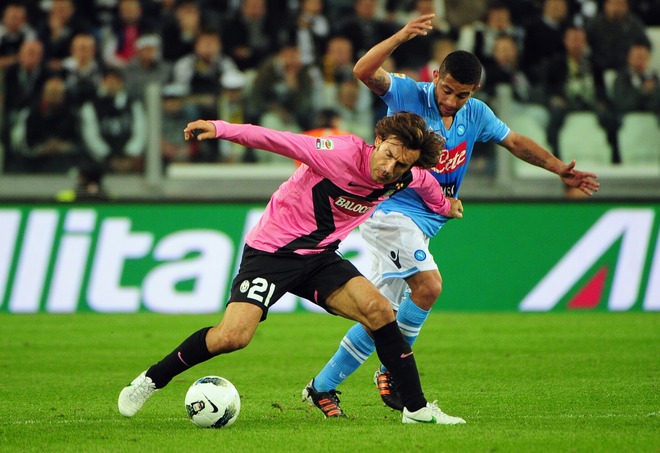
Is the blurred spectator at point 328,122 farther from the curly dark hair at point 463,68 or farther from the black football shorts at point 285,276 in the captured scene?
the black football shorts at point 285,276

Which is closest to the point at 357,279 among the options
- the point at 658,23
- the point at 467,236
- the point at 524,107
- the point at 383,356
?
the point at 383,356

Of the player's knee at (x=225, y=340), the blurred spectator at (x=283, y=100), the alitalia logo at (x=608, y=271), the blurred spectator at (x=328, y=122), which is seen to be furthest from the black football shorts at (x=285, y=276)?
the blurred spectator at (x=283, y=100)

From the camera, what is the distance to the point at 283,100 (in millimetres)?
14594

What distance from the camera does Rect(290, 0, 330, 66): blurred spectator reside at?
16.1 metres

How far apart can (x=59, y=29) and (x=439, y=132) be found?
9.97 m

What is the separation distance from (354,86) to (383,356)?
8.48m

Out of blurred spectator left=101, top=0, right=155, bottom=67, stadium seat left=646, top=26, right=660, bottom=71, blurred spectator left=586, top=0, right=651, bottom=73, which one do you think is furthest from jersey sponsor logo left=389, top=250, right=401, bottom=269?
stadium seat left=646, top=26, right=660, bottom=71

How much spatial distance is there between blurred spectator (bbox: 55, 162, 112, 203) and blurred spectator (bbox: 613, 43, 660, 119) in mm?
6668

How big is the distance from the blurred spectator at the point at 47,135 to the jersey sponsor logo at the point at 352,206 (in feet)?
28.1

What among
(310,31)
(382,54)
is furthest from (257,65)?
(382,54)

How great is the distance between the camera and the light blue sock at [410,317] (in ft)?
24.6

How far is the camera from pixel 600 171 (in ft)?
47.8

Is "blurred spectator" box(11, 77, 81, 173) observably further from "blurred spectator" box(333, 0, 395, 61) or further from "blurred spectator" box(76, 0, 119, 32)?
"blurred spectator" box(333, 0, 395, 61)

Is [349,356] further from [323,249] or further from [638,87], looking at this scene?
[638,87]
